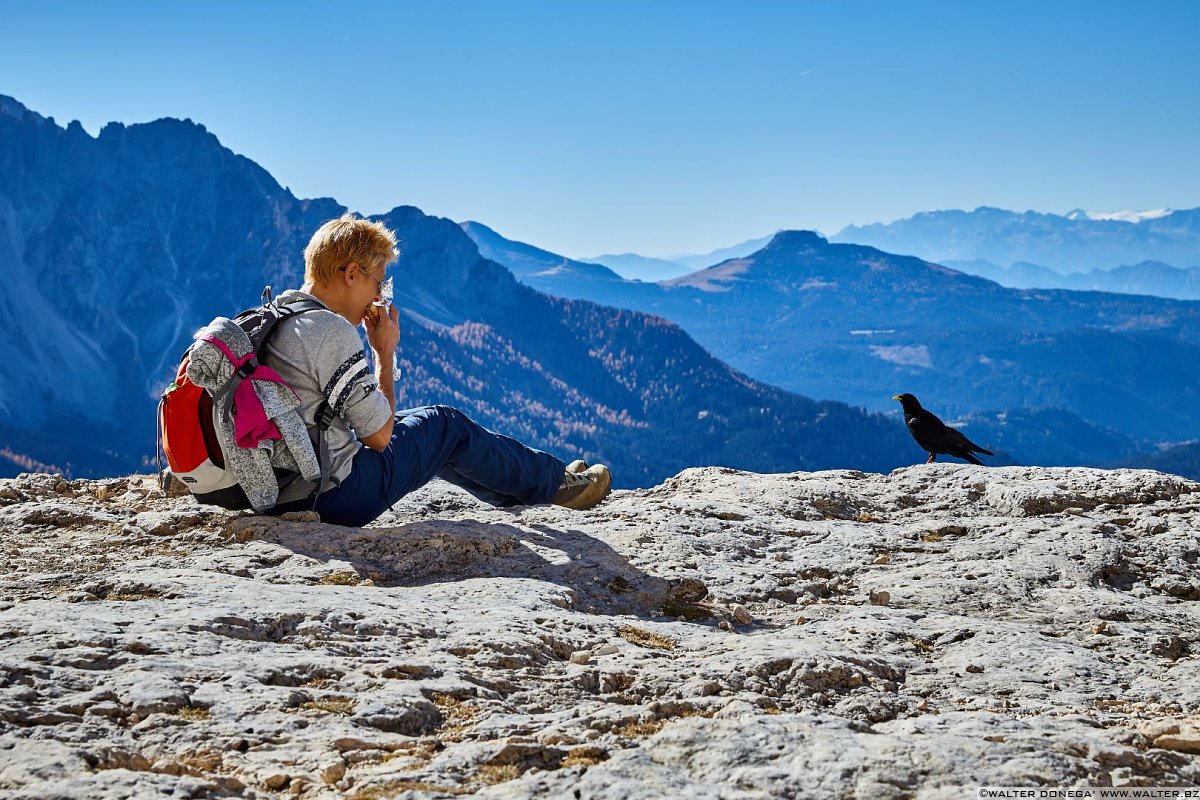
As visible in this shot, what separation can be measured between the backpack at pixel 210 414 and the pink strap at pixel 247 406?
0.8 inches

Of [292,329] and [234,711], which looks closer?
[234,711]

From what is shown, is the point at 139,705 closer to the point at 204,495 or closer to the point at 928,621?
the point at 204,495

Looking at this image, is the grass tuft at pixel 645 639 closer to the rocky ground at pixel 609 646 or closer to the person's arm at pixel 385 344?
the rocky ground at pixel 609 646

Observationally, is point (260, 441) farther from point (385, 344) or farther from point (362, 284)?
point (385, 344)

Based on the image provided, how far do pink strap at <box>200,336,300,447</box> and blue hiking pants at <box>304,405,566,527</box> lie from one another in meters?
1.01

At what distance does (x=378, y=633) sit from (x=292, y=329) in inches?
107

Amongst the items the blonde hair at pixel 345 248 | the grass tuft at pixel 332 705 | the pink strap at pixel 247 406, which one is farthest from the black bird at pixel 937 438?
the grass tuft at pixel 332 705

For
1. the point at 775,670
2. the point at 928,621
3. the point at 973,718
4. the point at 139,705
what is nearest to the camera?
the point at 139,705

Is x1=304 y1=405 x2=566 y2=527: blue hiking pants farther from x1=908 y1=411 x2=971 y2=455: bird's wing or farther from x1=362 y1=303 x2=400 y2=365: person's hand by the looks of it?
x1=908 y1=411 x2=971 y2=455: bird's wing

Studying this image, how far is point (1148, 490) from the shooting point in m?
9.80

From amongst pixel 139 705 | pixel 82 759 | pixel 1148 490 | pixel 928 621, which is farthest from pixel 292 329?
pixel 1148 490

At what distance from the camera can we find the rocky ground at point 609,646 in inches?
167

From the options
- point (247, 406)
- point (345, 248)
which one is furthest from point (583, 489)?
point (247, 406)

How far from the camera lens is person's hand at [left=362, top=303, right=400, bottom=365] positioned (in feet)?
28.0
